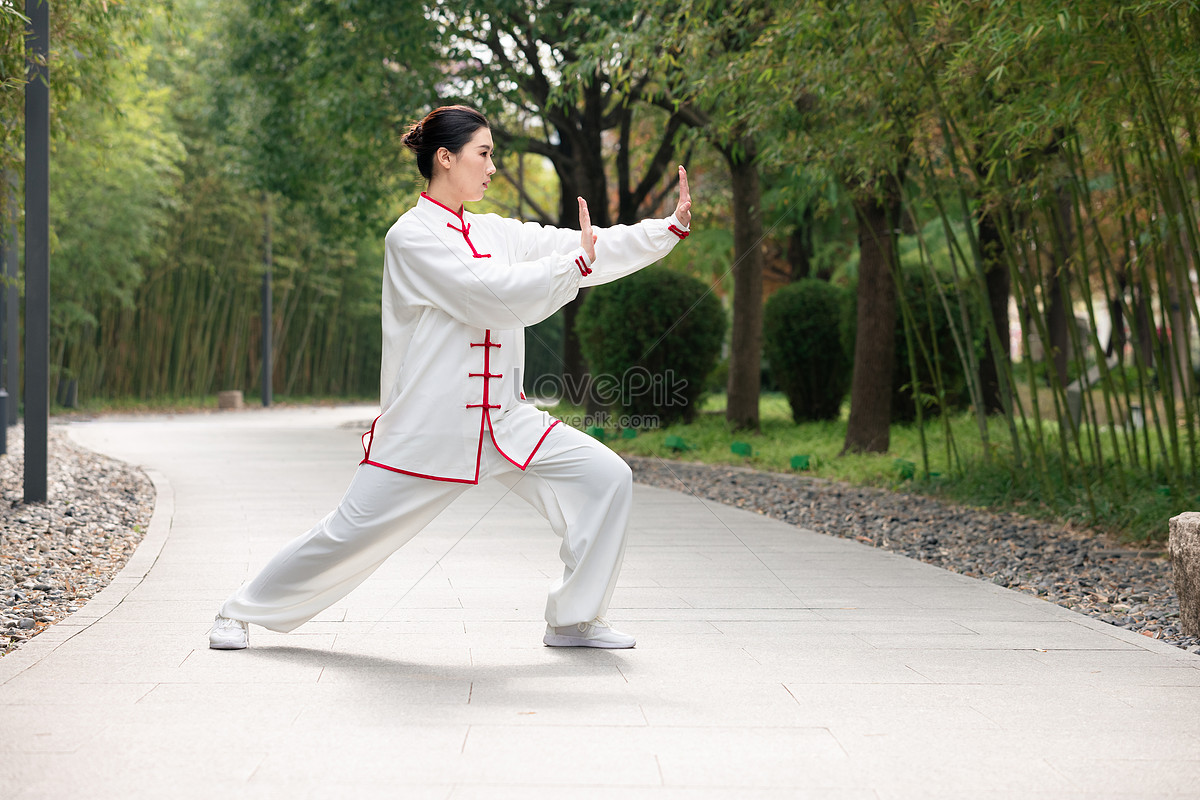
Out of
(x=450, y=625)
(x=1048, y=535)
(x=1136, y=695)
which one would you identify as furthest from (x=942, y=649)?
(x=1048, y=535)

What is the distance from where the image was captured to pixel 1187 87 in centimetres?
507

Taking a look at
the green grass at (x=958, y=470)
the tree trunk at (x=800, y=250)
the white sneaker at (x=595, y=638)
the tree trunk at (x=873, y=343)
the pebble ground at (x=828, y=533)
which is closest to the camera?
the white sneaker at (x=595, y=638)

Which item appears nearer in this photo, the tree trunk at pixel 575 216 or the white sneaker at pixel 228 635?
the white sneaker at pixel 228 635

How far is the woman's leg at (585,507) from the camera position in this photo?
3625mm

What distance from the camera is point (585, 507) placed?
12.0 feet

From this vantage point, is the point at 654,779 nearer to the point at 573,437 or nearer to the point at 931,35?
the point at 573,437

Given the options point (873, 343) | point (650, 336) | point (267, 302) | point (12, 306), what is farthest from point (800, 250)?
point (12, 306)

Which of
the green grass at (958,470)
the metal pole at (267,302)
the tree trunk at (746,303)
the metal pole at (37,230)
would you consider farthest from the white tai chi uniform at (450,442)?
the metal pole at (267,302)

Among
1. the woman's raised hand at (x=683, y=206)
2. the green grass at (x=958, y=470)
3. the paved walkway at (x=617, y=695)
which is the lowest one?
the paved walkway at (x=617, y=695)

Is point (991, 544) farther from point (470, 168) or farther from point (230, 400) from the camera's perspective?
point (230, 400)

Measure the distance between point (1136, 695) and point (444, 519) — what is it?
15.4ft

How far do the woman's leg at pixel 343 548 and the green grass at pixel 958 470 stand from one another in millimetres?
4251

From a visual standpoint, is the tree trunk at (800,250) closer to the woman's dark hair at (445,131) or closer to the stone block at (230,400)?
the stone block at (230,400)

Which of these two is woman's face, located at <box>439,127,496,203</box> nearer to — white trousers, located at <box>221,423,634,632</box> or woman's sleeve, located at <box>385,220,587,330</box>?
woman's sleeve, located at <box>385,220,587,330</box>
